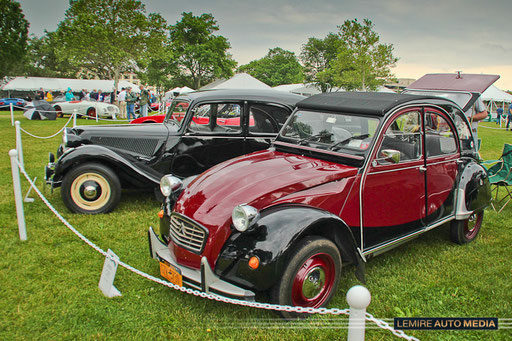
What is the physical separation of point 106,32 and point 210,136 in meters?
30.2

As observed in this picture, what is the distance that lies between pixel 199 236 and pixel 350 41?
108 feet

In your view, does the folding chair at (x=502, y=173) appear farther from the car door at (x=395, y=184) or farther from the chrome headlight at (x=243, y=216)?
the chrome headlight at (x=243, y=216)

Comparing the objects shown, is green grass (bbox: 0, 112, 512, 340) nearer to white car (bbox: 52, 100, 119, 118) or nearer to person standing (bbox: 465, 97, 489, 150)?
person standing (bbox: 465, 97, 489, 150)

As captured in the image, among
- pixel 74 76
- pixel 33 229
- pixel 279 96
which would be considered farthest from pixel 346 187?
pixel 74 76

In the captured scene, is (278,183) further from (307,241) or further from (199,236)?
(199,236)

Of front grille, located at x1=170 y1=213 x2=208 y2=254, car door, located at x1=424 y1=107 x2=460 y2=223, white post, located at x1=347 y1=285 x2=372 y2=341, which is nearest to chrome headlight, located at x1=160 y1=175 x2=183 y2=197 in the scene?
front grille, located at x1=170 y1=213 x2=208 y2=254

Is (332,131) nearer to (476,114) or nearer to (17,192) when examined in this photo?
(17,192)

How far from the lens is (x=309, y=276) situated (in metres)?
2.93

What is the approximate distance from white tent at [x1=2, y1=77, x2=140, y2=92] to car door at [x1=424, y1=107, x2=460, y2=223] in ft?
137

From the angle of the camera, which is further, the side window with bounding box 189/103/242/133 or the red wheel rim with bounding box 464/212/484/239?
the side window with bounding box 189/103/242/133

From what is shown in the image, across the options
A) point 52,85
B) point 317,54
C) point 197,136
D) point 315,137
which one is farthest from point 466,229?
point 317,54

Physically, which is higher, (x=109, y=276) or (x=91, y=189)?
(x=91, y=189)

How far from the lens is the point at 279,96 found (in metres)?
6.09

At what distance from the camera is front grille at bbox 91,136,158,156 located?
5875 mm
